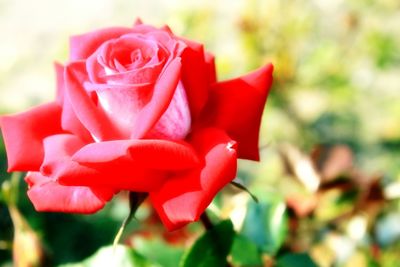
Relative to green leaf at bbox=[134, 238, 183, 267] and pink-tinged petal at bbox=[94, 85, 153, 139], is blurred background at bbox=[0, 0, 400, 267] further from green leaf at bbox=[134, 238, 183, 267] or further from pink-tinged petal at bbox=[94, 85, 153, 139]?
pink-tinged petal at bbox=[94, 85, 153, 139]

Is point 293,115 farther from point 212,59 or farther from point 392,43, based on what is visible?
point 212,59

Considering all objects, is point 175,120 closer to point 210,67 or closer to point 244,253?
point 210,67

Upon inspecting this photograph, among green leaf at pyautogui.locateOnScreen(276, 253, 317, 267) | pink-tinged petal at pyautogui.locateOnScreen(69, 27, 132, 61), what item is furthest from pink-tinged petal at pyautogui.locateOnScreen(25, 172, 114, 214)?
green leaf at pyautogui.locateOnScreen(276, 253, 317, 267)

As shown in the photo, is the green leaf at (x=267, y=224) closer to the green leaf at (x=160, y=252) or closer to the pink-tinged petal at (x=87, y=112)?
the green leaf at (x=160, y=252)

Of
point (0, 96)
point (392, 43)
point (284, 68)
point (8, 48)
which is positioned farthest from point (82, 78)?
point (8, 48)

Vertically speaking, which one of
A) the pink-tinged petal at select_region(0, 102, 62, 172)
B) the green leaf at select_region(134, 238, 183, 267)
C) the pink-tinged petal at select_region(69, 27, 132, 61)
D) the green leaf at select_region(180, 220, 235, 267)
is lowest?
the green leaf at select_region(134, 238, 183, 267)
